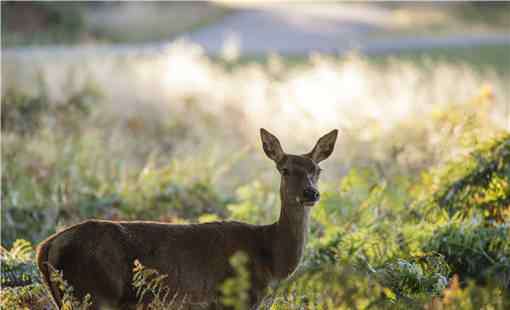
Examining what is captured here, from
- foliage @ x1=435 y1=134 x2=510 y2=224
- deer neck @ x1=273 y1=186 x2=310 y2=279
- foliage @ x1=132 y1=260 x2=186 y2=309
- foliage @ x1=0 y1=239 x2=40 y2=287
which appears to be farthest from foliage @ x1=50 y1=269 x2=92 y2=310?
foliage @ x1=435 y1=134 x2=510 y2=224

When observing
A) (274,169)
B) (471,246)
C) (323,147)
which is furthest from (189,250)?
(274,169)

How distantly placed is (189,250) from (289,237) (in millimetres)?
697

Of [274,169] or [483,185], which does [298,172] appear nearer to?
[483,185]

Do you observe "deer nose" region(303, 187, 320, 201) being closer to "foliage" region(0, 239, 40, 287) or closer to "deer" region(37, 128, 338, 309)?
"deer" region(37, 128, 338, 309)

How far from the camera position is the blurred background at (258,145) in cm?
731

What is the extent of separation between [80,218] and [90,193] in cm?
60

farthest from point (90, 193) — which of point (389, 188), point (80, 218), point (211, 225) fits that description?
point (211, 225)

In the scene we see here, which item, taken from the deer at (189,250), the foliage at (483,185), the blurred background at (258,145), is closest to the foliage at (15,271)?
the blurred background at (258,145)

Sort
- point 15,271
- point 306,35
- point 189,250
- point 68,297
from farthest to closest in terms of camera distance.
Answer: point 306,35
point 15,271
point 189,250
point 68,297

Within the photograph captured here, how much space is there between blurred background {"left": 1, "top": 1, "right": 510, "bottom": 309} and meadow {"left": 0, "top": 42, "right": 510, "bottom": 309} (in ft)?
0.09

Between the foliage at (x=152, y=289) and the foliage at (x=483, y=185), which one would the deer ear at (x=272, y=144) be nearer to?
the foliage at (x=152, y=289)

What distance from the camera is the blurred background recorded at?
24.0ft

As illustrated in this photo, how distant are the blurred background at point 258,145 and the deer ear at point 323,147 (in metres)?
0.95

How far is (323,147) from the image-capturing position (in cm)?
563
